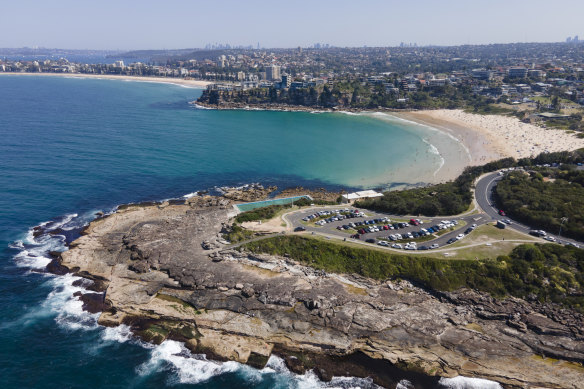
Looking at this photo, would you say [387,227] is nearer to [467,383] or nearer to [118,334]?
[467,383]

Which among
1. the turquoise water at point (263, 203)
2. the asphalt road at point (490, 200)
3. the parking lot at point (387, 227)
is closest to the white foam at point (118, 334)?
the parking lot at point (387, 227)

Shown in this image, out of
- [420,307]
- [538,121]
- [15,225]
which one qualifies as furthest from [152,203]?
[538,121]

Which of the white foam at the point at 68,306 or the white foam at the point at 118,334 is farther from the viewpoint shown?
the white foam at the point at 68,306

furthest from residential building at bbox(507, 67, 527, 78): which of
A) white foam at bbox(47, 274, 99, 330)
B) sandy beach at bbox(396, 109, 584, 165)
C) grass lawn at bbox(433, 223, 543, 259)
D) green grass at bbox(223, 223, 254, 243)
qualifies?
white foam at bbox(47, 274, 99, 330)

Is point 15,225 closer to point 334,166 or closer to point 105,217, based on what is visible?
point 105,217

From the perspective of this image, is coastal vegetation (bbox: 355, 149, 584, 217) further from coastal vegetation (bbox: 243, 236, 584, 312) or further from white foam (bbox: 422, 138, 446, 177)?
white foam (bbox: 422, 138, 446, 177)

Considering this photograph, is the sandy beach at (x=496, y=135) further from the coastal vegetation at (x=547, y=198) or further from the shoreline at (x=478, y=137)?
the coastal vegetation at (x=547, y=198)

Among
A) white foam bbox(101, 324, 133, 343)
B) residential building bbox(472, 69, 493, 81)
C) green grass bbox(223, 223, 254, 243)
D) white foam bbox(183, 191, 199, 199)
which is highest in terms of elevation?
residential building bbox(472, 69, 493, 81)
